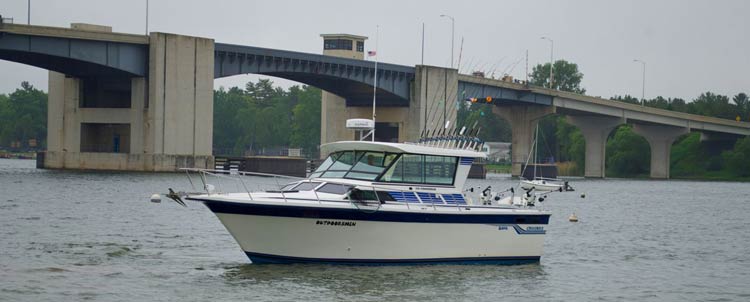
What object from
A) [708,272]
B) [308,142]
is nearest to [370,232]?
[708,272]

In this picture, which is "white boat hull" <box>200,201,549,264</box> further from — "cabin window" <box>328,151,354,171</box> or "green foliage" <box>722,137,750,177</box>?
"green foliage" <box>722,137,750,177</box>

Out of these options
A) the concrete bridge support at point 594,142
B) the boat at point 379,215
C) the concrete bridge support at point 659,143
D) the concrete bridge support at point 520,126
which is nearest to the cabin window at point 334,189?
the boat at point 379,215

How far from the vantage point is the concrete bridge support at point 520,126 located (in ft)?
392

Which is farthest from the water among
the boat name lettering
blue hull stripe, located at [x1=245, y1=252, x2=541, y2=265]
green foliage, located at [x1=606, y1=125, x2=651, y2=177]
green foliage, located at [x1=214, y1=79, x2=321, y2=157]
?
green foliage, located at [x1=214, y1=79, x2=321, y2=157]

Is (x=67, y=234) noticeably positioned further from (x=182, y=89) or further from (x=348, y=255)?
(x=182, y=89)

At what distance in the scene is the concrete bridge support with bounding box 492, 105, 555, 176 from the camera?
11956 centimetres

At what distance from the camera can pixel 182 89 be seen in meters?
81.3

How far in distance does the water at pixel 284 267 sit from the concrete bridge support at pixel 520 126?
230ft

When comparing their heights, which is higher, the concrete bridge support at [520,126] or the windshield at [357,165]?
the concrete bridge support at [520,126]

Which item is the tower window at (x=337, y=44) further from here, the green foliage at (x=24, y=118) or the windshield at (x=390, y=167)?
the windshield at (x=390, y=167)

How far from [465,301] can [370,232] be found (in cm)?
294

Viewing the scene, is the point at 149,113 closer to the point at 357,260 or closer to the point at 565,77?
the point at 357,260

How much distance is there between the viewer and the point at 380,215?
26250 mm

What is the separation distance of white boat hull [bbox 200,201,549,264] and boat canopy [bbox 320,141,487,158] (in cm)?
206
